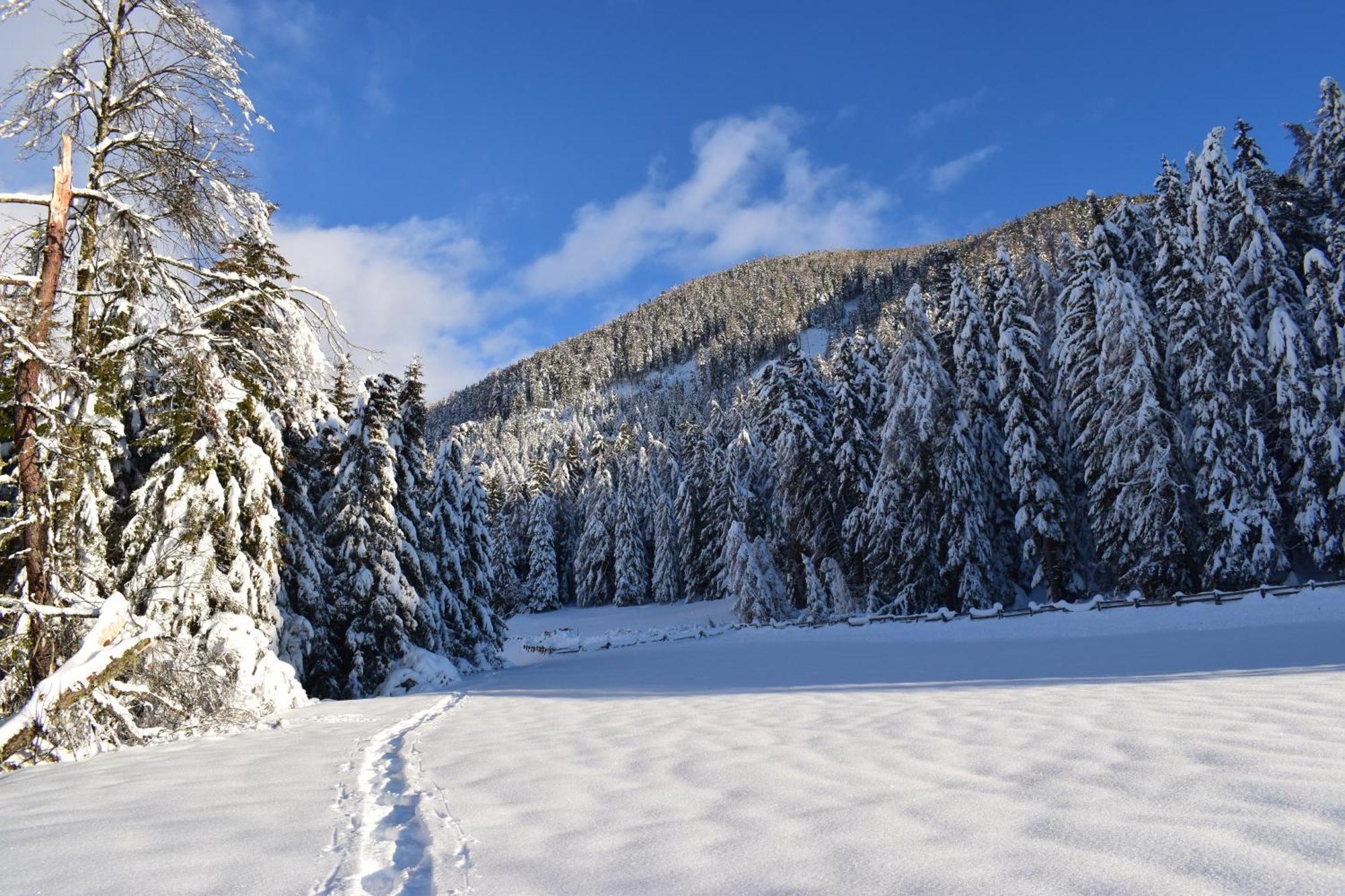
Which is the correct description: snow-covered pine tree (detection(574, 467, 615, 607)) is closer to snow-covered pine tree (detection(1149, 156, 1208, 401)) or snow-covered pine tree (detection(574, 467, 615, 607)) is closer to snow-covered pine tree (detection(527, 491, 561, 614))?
snow-covered pine tree (detection(527, 491, 561, 614))

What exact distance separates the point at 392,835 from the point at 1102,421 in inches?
1020

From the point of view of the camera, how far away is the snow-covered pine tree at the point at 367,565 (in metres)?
18.4

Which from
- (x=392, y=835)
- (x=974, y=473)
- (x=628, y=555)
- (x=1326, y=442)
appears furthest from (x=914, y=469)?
(x=628, y=555)

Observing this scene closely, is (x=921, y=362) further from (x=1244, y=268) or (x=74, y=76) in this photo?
(x=74, y=76)

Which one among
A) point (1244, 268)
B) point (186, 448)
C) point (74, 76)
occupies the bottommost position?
point (186, 448)

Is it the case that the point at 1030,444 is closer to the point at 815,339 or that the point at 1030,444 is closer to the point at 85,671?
the point at 85,671

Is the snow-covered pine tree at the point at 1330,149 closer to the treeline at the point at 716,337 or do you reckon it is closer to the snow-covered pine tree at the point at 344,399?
the snow-covered pine tree at the point at 344,399

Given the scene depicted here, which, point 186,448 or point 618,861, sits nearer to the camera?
point 618,861

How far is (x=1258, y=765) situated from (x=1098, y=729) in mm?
1534

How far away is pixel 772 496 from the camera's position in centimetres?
4600

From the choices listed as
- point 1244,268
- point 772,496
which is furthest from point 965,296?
point 772,496

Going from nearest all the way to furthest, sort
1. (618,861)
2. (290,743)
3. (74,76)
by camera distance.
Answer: (618,861), (74,76), (290,743)

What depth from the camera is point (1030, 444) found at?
2433 centimetres

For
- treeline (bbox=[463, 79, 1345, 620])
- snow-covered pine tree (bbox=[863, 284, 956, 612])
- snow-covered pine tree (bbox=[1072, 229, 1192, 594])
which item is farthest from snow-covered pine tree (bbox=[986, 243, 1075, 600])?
snow-covered pine tree (bbox=[863, 284, 956, 612])
